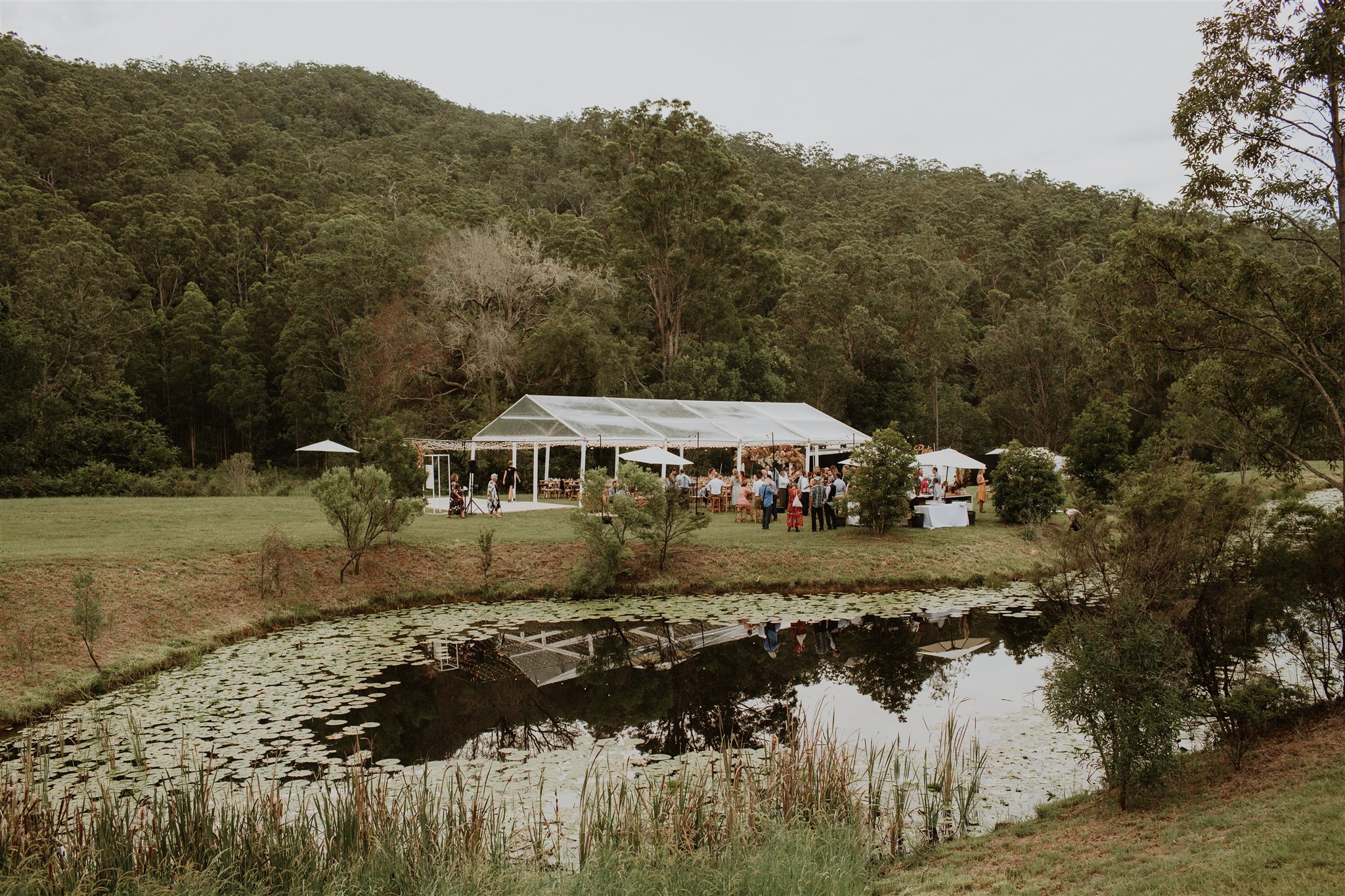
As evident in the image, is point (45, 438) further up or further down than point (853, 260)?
further down

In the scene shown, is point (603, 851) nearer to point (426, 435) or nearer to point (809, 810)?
point (809, 810)

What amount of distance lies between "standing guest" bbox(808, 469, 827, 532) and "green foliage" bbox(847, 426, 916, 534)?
82 centimetres

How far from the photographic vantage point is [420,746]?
27.2ft

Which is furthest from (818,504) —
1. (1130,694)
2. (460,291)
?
(460,291)

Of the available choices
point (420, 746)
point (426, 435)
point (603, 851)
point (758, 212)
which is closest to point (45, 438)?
point (426, 435)

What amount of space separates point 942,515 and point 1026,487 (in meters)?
1.98

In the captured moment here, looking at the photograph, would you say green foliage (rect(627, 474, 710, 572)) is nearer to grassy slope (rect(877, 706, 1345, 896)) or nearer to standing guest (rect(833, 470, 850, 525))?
standing guest (rect(833, 470, 850, 525))

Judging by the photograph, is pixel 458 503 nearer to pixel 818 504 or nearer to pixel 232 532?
pixel 232 532

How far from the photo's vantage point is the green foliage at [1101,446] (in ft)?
67.6

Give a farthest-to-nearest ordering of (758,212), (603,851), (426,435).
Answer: (758,212)
(426,435)
(603,851)

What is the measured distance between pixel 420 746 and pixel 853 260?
37135 mm

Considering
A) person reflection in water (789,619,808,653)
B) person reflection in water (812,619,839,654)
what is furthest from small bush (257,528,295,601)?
person reflection in water (812,619,839,654)

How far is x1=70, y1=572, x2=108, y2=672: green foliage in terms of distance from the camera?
34.1 feet

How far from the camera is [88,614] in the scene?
1040 centimetres
